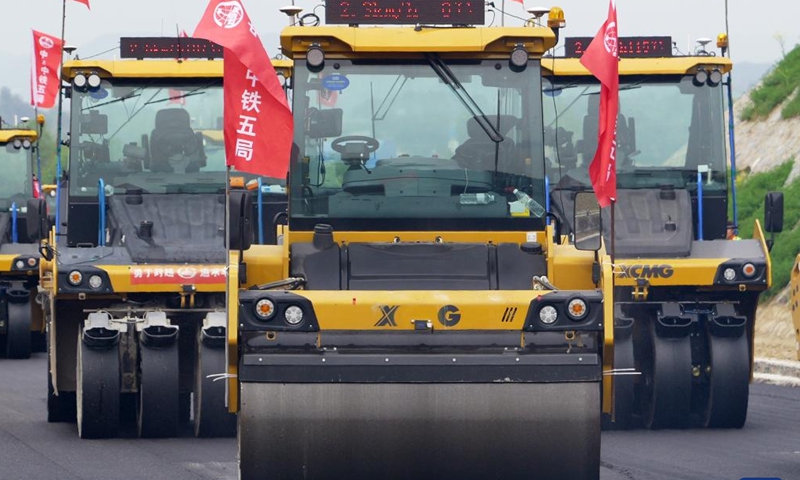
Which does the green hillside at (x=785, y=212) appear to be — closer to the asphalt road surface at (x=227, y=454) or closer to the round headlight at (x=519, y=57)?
the asphalt road surface at (x=227, y=454)

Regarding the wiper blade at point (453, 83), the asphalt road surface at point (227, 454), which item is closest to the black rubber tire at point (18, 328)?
the asphalt road surface at point (227, 454)

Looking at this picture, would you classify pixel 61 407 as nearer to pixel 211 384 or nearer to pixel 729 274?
pixel 211 384

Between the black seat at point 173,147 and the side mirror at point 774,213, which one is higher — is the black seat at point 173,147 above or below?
above

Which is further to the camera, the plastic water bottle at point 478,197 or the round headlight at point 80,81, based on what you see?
the round headlight at point 80,81

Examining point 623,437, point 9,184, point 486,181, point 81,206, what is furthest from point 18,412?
point 9,184

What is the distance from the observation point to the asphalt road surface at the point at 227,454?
1155 centimetres

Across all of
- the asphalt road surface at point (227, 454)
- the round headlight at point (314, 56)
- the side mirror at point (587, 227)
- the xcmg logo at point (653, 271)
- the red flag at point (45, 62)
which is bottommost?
the asphalt road surface at point (227, 454)

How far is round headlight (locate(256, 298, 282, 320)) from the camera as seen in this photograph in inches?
363

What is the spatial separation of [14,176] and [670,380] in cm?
1232

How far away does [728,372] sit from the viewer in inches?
560

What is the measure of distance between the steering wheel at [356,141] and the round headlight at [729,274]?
4.48 m

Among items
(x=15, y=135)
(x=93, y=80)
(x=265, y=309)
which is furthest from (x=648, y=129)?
(x=15, y=135)

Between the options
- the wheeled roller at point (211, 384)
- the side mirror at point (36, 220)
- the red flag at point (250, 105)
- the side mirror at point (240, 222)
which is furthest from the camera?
the side mirror at point (36, 220)

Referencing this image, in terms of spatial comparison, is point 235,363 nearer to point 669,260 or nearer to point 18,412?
point 669,260
